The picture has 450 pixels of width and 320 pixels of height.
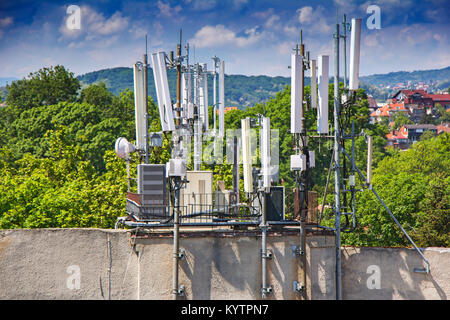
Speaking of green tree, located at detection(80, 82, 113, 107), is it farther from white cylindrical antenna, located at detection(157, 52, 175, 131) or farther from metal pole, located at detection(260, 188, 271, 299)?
metal pole, located at detection(260, 188, 271, 299)

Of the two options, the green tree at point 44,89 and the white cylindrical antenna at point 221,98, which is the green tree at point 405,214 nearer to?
the white cylindrical antenna at point 221,98

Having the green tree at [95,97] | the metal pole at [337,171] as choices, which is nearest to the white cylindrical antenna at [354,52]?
the metal pole at [337,171]

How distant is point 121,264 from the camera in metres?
16.4

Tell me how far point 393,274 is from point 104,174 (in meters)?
24.9

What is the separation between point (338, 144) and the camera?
17766mm

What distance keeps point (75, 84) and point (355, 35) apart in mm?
63203

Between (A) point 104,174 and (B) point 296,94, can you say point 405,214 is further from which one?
(B) point 296,94

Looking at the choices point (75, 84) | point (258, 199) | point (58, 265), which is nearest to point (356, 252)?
point (258, 199)

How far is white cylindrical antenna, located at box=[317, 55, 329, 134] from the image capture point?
57.6ft

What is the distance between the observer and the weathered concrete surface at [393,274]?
16.5 m

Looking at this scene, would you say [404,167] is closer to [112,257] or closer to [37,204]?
[37,204]

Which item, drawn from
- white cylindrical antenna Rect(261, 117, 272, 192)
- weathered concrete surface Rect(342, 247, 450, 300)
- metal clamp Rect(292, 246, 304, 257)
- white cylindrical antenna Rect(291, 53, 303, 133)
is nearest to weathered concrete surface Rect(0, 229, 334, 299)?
metal clamp Rect(292, 246, 304, 257)

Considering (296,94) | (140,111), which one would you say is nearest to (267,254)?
(296,94)

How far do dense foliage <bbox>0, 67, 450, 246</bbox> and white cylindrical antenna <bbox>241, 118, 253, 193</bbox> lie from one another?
762 mm
